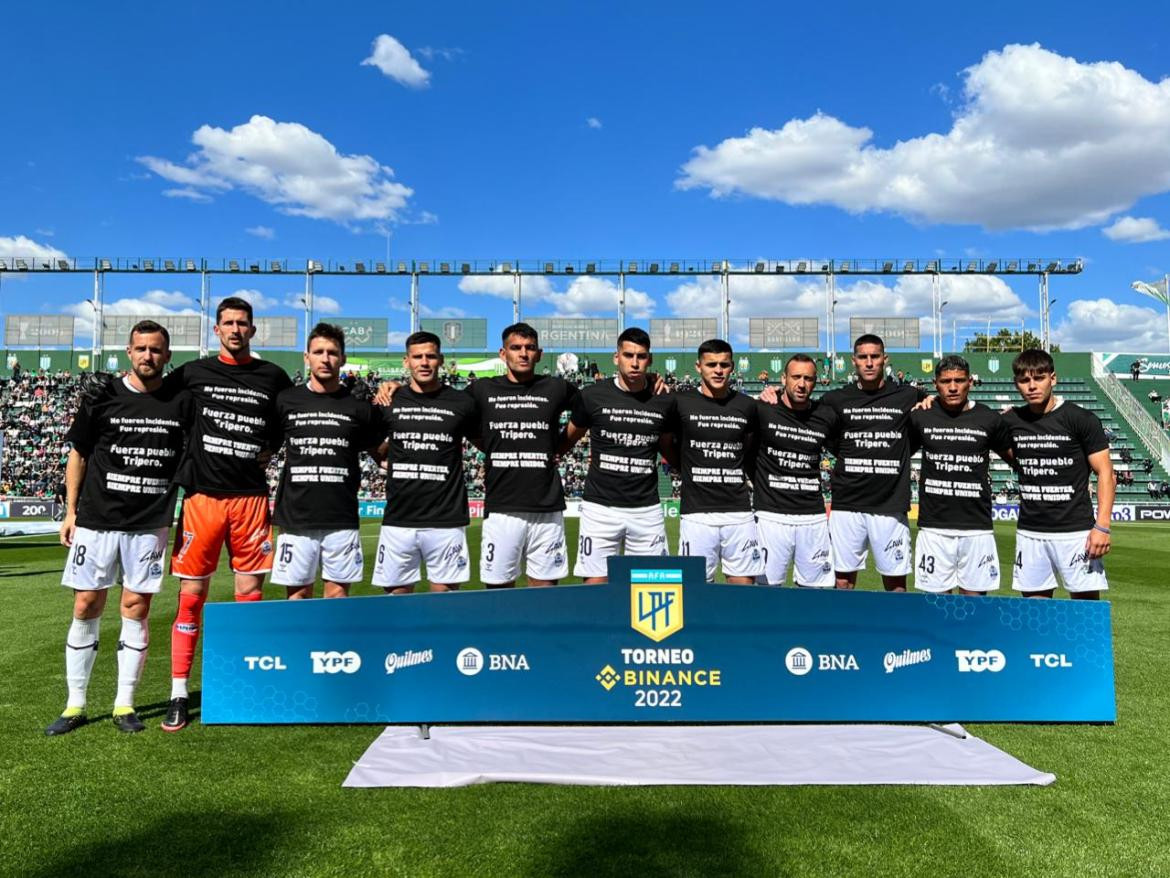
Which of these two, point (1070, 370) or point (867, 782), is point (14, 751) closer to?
point (867, 782)

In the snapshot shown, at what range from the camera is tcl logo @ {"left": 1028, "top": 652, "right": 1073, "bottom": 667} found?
4473 mm

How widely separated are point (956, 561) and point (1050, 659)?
1.38 metres

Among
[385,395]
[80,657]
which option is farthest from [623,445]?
[80,657]

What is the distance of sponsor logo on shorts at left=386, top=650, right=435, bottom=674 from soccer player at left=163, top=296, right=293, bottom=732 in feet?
4.47

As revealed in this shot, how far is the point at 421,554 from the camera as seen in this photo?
5.39 metres

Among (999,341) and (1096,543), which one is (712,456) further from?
(999,341)

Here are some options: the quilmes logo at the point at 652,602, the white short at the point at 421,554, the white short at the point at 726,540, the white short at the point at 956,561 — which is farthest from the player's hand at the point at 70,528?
the white short at the point at 956,561

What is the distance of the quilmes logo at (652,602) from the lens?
173 inches

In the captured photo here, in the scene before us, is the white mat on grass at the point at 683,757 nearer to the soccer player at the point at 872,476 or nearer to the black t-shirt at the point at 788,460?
the soccer player at the point at 872,476

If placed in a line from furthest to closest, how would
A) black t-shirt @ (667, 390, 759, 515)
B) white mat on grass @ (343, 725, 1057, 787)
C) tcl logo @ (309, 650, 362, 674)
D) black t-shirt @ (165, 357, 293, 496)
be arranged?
black t-shirt @ (667, 390, 759, 515) → black t-shirt @ (165, 357, 293, 496) → tcl logo @ (309, 650, 362, 674) → white mat on grass @ (343, 725, 1057, 787)

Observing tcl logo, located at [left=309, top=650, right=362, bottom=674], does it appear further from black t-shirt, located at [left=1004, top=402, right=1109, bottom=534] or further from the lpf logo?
black t-shirt, located at [left=1004, top=402, right=1109, bottom=534]

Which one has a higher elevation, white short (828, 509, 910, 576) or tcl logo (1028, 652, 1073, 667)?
→ white short (828, 509, 910, 576)

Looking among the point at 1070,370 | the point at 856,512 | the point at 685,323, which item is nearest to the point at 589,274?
the point at 685,323

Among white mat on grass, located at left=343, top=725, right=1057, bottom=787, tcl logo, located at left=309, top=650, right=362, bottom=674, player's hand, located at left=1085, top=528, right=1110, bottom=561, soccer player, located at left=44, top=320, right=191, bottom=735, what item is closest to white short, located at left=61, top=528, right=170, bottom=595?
soccer player, located at left=44, top=320, right=191, bottom=735
